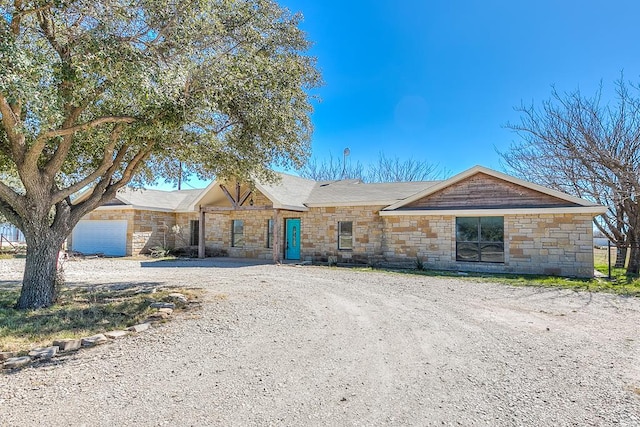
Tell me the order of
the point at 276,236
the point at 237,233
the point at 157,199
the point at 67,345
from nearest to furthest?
the point at 67,345, the point at 276,236, the point at 237,233, the point at 157,199

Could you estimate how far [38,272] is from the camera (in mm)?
7207

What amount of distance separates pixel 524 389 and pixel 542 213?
11.0 meters

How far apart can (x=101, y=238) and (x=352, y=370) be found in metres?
20.7

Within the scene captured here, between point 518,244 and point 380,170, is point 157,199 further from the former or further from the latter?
point 380,170

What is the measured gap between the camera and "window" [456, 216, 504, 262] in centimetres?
1404

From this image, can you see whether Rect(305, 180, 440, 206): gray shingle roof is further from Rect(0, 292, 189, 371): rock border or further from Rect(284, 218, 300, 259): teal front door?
Rect(0, 292, 189, 371): rock border

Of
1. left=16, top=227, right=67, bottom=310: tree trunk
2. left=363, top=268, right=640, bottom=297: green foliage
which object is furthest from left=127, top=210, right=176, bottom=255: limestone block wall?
left=363, top=268, right=640, bottom=297: green foliage

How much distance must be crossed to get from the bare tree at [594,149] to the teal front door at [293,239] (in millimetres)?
10729

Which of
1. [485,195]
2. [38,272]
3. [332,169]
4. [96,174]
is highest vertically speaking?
[332,169]

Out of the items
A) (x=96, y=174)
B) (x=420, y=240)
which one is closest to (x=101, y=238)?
(x=96, y=174)

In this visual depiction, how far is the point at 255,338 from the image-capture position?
5.55 m

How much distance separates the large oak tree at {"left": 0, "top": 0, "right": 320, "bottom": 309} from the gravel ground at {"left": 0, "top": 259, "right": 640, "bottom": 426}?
354 cm

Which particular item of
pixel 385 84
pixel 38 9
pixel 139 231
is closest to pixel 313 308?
pixel 38 9

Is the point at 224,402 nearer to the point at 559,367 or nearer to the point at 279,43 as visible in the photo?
the point at 559,367
